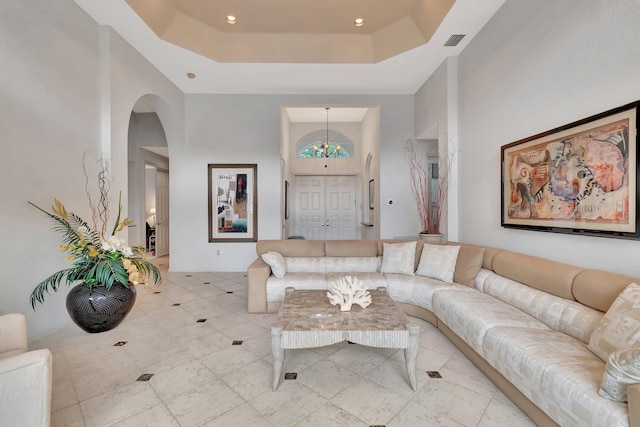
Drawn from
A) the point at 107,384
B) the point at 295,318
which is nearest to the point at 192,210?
the point at 107,384

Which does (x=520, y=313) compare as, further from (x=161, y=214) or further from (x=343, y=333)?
(x=161, y=214)

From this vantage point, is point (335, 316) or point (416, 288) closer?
point (335, 316)

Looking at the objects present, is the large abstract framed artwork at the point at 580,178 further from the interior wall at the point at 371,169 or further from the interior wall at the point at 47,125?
the interior wall at the point at 47,125

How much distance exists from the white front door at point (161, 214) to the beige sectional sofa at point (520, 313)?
499 centimetres

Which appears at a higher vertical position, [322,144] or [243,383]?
[322,144]

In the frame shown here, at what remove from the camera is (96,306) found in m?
2.65

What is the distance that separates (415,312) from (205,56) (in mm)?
4485

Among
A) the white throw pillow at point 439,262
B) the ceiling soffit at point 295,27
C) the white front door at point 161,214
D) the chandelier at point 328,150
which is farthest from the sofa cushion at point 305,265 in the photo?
the white front door at point 161,214

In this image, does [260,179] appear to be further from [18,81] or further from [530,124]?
[530,124]

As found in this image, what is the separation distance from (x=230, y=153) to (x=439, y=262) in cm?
422

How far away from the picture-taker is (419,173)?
17.5ft

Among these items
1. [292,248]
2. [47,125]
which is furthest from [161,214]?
[292,248]

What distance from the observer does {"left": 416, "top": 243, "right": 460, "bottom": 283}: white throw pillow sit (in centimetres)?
317

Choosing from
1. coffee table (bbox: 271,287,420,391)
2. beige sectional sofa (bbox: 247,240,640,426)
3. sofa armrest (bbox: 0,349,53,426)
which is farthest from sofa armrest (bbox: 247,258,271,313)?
sofa armrest (bbox: 0,349,53,426)
